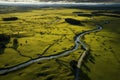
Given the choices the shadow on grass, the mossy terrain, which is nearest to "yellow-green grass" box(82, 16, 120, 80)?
the mossy terrain

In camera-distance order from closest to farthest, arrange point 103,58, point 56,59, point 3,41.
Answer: point 56,59
point 103,58
point 3,41

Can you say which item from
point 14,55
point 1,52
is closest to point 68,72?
point 14,55

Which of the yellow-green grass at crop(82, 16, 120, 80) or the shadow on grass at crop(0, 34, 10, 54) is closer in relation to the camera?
the yellow-green grass at crop(82, 16, 120, 80)

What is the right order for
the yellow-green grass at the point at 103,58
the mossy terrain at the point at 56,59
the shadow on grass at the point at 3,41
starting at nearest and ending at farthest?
the mossy terrain at the point at 56,59 → the yellow-green grass at the point at 103,58 → the shadow on grass at the point at 3,41

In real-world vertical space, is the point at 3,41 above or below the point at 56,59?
above

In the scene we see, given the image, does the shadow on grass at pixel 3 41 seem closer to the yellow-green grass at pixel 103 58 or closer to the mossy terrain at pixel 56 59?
the mossy terrain at pixel 56 59

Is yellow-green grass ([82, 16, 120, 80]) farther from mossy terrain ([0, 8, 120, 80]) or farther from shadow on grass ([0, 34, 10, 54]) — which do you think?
shadow on grass ([0, 34, 10, 54])

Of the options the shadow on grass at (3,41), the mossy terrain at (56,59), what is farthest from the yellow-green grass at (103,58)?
the shadow on grass at (3,41)

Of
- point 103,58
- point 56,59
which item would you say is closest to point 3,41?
point 56,59

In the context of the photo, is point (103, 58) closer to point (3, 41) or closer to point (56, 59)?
point (56, 59)
